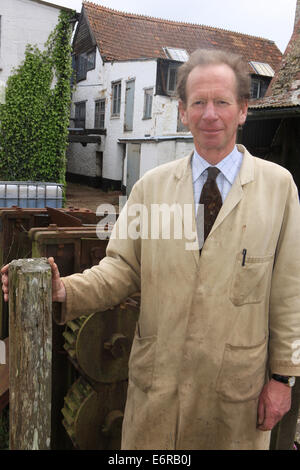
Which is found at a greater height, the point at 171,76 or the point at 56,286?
the point at 171,76

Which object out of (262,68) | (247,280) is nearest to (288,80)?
(247,280)

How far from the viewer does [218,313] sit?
1.89 meters

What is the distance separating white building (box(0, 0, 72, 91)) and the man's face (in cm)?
1401

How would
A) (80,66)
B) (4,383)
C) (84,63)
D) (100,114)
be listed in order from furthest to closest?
(80,66)
(84,63)
(100,114)
(4,383)

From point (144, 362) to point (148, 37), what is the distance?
23.7 m

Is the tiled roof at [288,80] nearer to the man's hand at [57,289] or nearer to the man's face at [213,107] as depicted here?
the man's face at [213,107]

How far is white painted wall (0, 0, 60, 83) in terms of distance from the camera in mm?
13773

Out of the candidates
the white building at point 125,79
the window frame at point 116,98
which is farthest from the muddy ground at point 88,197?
the window frame at point 116,98

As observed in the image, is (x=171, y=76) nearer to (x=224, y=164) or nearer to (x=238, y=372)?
(x=224, y=164)

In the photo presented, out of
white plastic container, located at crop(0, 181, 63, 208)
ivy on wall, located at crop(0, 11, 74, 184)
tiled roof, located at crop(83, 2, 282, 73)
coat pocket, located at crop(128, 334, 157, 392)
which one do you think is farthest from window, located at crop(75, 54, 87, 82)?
coat pocket, located at crop(128, 334, 157, 392)

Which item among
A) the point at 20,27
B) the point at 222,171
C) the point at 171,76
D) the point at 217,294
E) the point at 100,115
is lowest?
the point at 217,294

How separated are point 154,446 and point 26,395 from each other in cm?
68

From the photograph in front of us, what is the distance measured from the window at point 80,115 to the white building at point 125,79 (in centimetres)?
2

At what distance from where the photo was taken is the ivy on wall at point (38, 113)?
14.7 meters
